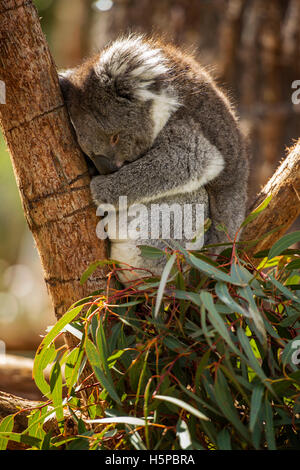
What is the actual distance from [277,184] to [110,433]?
1.89m

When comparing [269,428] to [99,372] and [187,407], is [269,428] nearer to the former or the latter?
[187,407]

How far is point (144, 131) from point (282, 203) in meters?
0.99

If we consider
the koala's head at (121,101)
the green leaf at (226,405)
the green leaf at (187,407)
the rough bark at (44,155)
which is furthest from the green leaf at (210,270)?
the koala's head at (121,101)

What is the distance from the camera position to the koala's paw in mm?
2383

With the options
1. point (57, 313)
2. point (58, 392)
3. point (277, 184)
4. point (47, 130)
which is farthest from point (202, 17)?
point (58, 392)

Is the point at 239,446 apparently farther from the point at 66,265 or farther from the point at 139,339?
the point at 66,265

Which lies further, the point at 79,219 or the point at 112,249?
the point at 112,249

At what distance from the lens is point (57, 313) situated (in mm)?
2406

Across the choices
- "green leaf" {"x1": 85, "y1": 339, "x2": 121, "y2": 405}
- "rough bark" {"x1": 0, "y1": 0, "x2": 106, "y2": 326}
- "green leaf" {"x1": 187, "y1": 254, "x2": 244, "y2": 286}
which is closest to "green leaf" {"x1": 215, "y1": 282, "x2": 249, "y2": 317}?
"green leaf" {"x1": 187, "y1": 254, "x2": 244, "y2": 286}

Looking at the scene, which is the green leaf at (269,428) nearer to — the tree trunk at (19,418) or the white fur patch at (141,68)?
the tree trunk at (19,418)

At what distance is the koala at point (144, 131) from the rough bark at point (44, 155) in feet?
0.54

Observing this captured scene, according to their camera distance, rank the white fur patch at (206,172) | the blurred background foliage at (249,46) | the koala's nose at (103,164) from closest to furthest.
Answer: the koala's nose at (103,164)
the white fur patch at (206,172)
the blurred background foliage at (249,46)

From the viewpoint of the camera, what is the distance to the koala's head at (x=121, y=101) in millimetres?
2568

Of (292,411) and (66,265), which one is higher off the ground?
(66,265)
